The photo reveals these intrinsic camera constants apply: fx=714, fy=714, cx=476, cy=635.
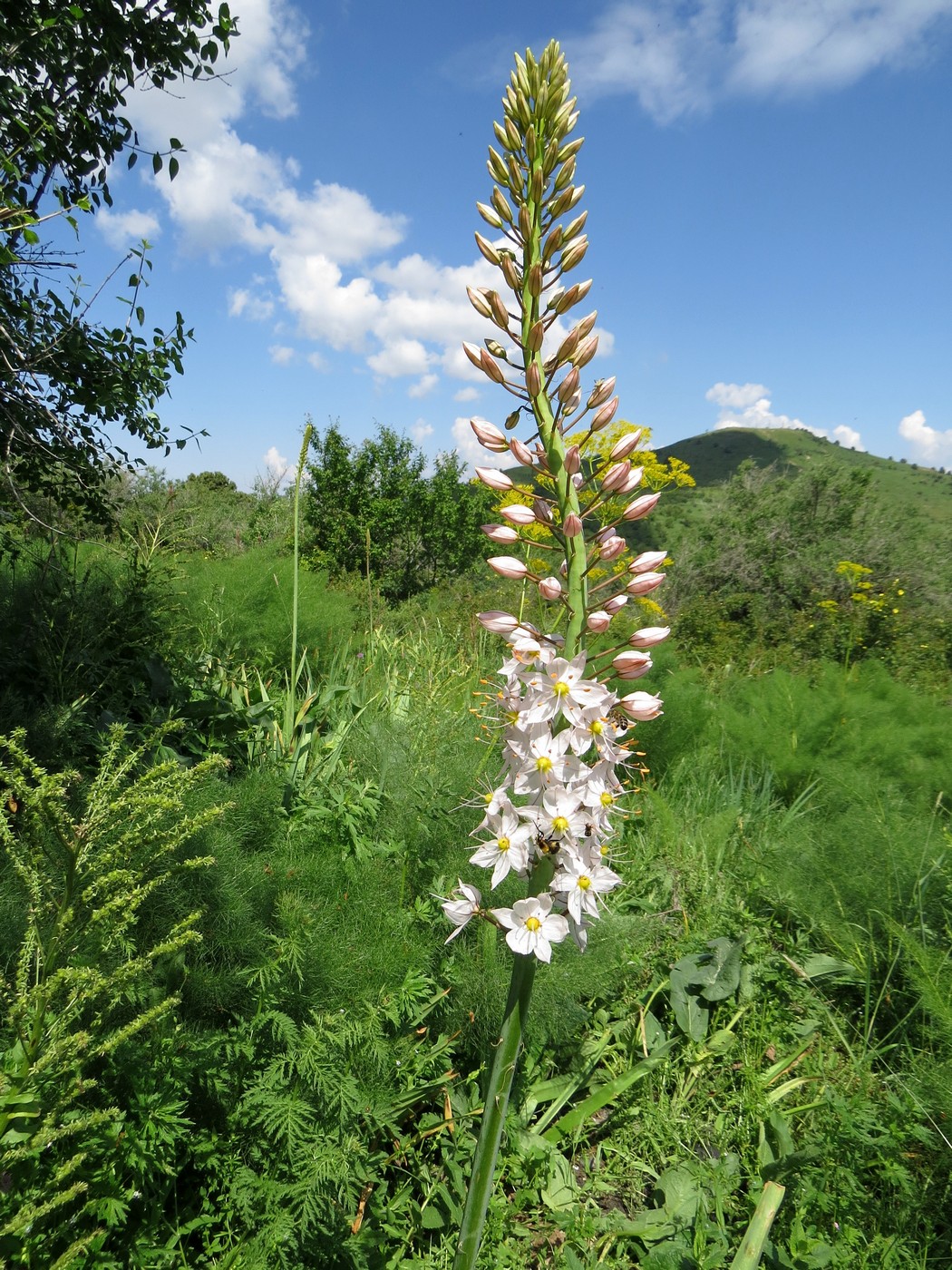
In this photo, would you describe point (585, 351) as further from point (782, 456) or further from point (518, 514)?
point (782, 456)

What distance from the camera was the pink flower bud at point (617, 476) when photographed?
1.62m

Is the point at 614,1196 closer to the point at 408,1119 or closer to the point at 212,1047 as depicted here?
the point at 408,1119

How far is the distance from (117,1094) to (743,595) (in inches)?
462

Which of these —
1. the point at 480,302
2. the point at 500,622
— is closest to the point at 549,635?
the point at 500,622

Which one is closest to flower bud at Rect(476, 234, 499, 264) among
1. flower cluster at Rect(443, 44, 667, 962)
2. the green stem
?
flower cluster at Rect(443, 44, 667, 962)

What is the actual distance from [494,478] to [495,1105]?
1.35 metres

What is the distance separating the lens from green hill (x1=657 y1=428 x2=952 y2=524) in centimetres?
5081

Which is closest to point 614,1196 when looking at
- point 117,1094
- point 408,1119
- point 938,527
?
point 408,1119

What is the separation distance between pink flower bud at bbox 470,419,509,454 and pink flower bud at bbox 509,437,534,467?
0.20 feet

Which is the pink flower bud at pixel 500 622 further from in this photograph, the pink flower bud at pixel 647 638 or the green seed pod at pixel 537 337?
the green seed pod at pixel 537 337

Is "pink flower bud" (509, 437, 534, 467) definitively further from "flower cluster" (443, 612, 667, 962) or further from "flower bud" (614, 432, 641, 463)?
"flower cluster" (443, 612, 667, 962)

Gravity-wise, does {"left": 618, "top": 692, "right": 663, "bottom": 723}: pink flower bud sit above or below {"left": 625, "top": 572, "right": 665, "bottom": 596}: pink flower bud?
below

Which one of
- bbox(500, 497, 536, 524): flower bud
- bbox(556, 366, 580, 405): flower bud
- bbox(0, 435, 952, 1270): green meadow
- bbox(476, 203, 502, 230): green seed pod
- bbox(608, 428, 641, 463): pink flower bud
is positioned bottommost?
bbox(0, 435, 952, 1270): green meadow

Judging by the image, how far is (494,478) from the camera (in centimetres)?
171
